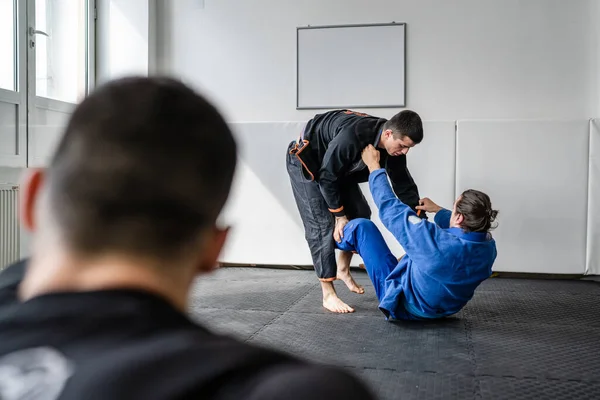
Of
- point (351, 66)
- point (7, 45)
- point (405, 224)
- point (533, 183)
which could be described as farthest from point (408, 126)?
point (7, 45)

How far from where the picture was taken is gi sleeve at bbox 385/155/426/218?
359 cm

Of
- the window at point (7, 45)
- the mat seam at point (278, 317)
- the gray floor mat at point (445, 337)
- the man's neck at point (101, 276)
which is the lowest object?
the mat seam at point (278, 317)

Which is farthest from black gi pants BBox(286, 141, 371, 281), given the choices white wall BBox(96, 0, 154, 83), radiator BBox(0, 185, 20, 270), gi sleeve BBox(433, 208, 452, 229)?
white wall BBox(96, 0, 154, 83)

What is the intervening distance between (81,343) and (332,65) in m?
5.33

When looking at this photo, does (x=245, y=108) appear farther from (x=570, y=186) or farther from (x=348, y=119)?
(x=570, y=186)

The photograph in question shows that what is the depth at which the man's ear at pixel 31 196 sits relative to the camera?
0.55 meters

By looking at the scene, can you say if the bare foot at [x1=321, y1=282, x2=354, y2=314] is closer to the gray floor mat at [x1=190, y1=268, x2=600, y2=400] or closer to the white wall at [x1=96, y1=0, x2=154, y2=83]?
the gray floor mat at [x1=190, y1=268, x2=600, y2=400]

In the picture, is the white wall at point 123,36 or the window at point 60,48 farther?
the white wall at point 123,36

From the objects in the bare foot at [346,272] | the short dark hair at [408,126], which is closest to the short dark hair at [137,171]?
the short dark hair at [408,126]

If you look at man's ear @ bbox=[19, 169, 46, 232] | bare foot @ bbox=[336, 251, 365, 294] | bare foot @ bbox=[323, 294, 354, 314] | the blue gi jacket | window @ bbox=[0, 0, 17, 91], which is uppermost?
window @ bbox=[0, 0, 17, 91]

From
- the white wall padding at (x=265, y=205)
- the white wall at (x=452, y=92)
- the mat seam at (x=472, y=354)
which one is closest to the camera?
the mat seam at (x=472, y=354)

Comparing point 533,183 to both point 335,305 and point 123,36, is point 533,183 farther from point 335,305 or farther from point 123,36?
point 123,36

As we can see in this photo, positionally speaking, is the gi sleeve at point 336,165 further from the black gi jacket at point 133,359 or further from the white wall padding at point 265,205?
the black gi jacket at point 133,359

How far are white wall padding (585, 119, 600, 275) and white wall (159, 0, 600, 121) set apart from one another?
1.32 feet
